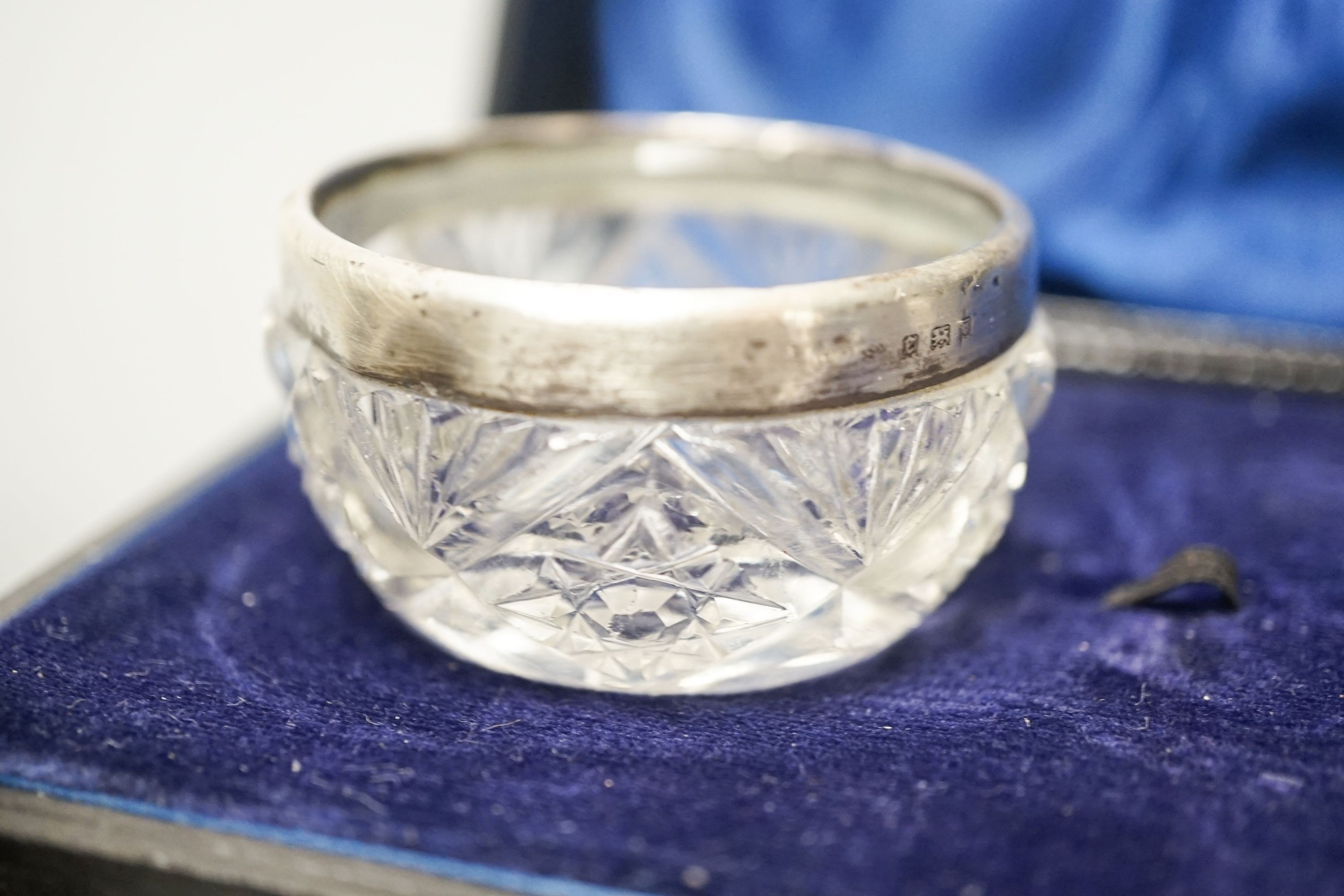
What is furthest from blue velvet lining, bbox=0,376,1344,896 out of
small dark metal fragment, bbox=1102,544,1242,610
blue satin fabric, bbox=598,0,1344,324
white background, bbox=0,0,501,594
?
white background, bbox=0,0,501,594

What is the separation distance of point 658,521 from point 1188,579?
24 centimetres

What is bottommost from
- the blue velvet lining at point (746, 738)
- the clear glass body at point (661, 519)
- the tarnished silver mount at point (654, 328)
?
the blue velvet lining at point (746, 738)

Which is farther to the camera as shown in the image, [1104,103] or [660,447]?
[1104,103]

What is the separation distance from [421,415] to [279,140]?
2.08 feet

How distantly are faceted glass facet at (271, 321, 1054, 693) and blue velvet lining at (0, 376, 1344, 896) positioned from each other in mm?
28

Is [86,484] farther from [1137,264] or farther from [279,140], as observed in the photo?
[1137,264]

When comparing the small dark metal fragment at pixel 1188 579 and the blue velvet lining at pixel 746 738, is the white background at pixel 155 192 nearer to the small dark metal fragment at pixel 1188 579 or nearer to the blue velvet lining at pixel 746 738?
the blue velvet lining at pixel 746 738

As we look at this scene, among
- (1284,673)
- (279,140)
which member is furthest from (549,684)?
(279,140)

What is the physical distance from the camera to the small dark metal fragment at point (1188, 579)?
1.53 feet

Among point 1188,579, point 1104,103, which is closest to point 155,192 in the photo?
point 1104,103

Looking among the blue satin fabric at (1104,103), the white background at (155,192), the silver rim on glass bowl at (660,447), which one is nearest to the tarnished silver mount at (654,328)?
the silver rim on glass bowl at (660,447)

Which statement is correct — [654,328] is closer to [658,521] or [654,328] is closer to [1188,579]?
[658,521]

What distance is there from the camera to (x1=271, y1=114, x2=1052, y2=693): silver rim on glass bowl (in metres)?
0.34

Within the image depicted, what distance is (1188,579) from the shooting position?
47 cm
